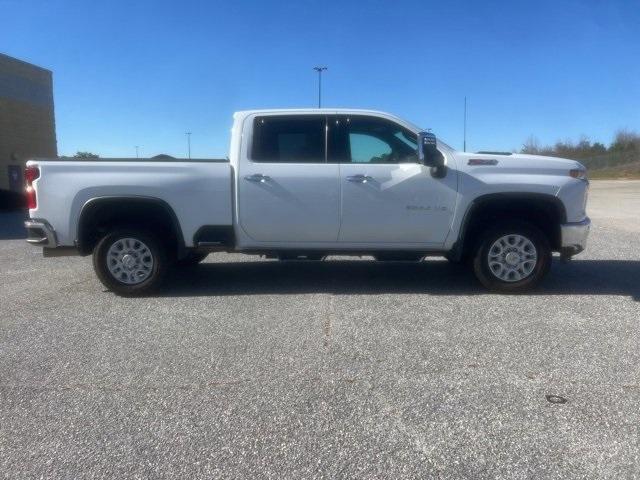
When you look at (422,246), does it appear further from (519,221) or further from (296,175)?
(296,175)

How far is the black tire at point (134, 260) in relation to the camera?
254 inches

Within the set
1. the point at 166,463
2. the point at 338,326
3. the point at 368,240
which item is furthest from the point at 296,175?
the point at 166,463

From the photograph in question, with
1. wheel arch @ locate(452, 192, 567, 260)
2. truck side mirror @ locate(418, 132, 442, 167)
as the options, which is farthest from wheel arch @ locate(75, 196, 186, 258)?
wheel arch @ locate(452, 192, 567, 260)

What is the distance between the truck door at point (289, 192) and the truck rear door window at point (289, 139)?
0.01m

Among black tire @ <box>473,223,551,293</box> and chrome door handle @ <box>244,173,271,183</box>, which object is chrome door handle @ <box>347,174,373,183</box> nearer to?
chrome door handle @ <box>244,173,271,183</box>

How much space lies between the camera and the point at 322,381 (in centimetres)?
405

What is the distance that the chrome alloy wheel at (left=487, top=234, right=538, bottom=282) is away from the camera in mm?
6395

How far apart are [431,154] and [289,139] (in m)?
1.61

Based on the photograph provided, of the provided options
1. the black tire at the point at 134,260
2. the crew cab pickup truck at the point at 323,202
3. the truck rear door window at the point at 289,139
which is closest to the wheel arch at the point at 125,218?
the crew cab pickup truck at the point at 323,202

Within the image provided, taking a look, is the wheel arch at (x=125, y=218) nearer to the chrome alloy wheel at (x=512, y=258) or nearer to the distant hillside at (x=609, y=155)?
the chrome alloy wheel at (x=512, y=258)

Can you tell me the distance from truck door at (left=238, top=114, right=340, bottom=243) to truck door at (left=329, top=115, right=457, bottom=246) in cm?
15

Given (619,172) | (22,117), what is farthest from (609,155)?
(22,117)

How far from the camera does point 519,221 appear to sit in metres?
6.43

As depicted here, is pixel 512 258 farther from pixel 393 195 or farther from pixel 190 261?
pixel 190 261
